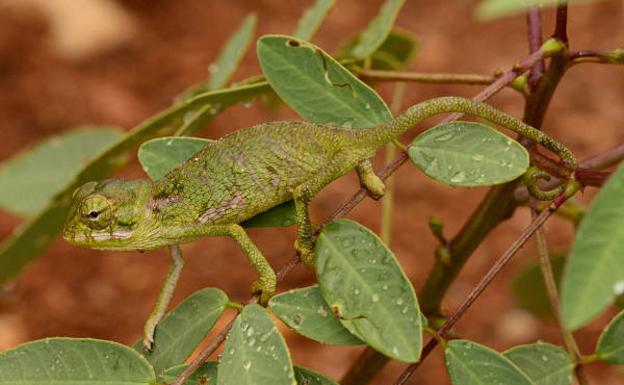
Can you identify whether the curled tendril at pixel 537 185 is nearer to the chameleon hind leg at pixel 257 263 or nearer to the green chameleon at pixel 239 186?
the green chameleon at pixel 239 186

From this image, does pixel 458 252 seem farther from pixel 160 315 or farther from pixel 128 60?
pixel 128 60

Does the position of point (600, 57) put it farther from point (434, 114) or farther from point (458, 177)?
point (458, 177)

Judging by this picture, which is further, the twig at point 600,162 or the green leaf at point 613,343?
the twig at point 600,162

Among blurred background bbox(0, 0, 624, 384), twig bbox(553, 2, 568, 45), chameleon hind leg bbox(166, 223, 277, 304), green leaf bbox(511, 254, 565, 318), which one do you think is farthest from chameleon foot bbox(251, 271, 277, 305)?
blurred background bbox(0, 0, 624, 384)

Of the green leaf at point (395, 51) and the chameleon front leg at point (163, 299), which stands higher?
the green leaf at point (395, 51)

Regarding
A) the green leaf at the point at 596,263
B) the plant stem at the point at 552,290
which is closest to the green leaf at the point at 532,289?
the plant stem at the point at 552,290

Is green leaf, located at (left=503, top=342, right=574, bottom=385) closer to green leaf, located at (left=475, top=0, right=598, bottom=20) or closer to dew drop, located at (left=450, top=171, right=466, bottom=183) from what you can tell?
dew drop, located at (left=450, top=171, right=466, bottom=183)
